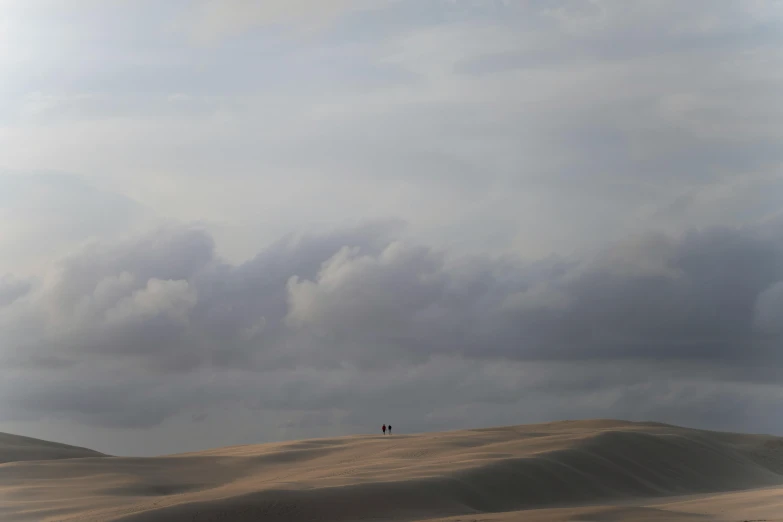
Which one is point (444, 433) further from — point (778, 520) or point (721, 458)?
point (778, 520)

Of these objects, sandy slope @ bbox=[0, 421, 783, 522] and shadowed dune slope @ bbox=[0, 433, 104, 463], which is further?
shadowed dune slope @ bbox=[0, 433, 104, 463]

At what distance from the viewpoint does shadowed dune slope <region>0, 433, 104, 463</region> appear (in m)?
50.2

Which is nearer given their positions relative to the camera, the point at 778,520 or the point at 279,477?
the point at 778,520

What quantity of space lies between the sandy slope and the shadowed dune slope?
980 cm

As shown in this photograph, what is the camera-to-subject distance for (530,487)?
32.7 metres

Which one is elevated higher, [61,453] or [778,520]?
[61,453]

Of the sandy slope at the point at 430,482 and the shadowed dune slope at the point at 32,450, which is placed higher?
the shadowed dune slope at the point at 32,450

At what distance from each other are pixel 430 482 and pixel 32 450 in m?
32.0

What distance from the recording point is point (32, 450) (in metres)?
52.2

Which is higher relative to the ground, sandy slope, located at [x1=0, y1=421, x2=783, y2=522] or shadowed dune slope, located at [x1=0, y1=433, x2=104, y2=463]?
shadowed dune slope, located at [x1=0, y1=433, x2=104, y2=463]

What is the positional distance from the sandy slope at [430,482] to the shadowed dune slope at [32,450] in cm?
980

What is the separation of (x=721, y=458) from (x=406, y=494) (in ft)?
73.9

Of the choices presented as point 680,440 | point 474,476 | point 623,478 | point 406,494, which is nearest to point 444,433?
point 680,440

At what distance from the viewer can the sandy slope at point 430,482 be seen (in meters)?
26.2
